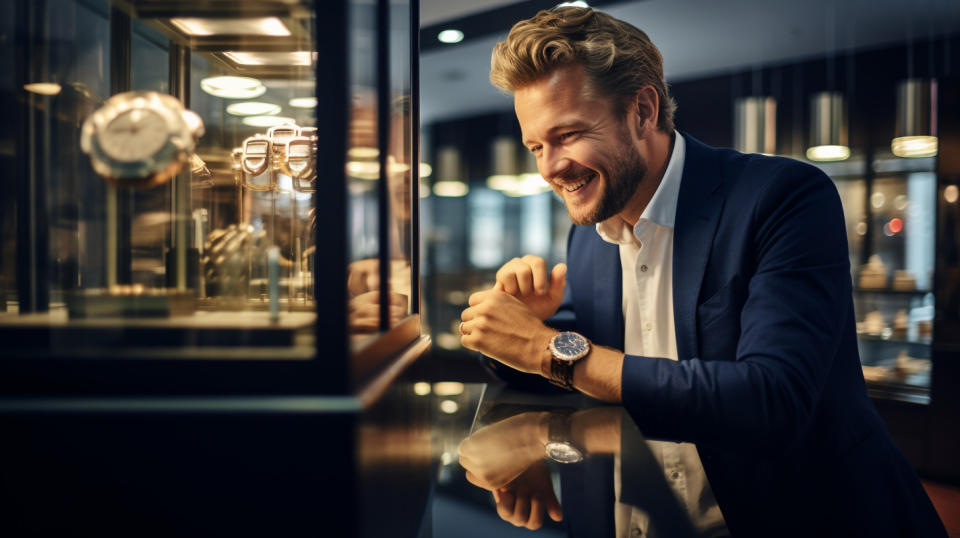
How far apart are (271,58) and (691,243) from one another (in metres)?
0.97

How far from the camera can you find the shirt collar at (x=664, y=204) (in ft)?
4.62

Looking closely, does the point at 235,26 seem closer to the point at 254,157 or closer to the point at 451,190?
the point at 254,157

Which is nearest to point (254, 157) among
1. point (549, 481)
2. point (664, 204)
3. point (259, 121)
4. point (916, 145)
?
point (259, 121)

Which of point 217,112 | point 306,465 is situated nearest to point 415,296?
point 217,112

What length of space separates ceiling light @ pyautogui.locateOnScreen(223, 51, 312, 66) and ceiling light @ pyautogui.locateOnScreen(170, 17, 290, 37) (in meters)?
0.02

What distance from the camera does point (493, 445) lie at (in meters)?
0.96

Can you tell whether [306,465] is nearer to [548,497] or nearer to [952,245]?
[548,497]

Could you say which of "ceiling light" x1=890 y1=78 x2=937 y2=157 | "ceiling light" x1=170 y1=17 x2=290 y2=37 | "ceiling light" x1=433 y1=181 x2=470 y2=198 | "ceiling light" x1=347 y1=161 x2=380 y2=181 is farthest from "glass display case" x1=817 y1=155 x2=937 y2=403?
"ceiling light" x1=433 y1=181 x2=470 y2=198

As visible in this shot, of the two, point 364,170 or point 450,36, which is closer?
point 364,170

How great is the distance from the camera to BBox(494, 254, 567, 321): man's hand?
130cm

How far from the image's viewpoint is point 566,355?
3.56 feet

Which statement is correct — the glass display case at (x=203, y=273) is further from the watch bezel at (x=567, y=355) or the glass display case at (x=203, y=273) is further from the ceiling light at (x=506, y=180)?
the ceiling light at (x=506, y=180)

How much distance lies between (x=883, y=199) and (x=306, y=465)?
6.26m

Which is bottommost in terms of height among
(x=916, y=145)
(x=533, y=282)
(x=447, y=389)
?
(x=447, y=389)
